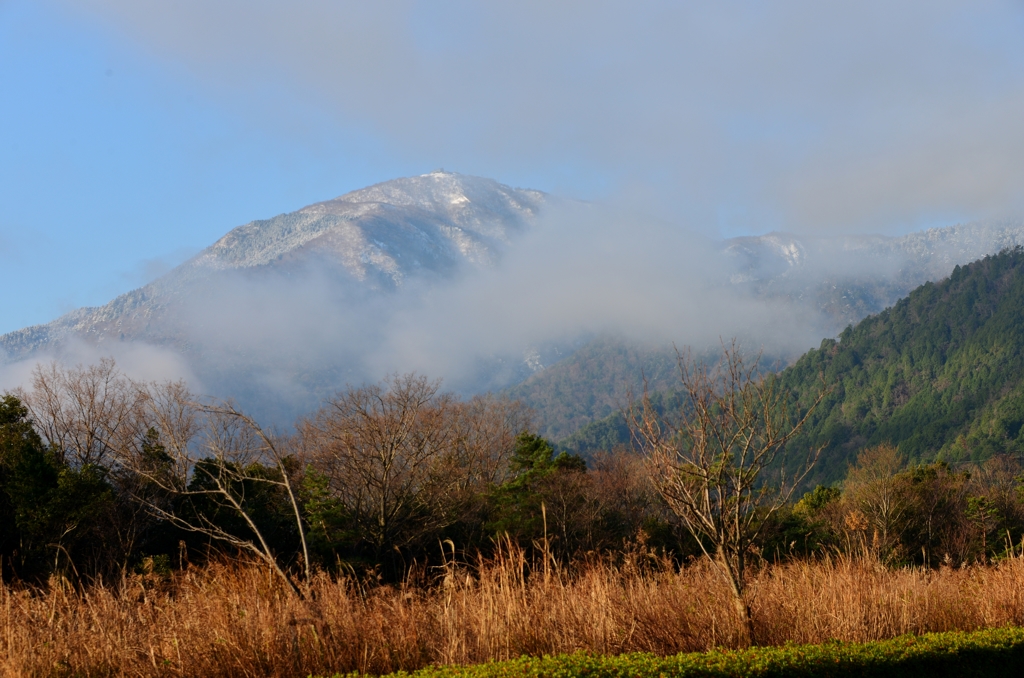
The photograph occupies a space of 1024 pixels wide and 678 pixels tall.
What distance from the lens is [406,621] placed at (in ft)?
25.6

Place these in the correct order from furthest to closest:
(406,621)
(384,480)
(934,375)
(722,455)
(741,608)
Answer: (934,375)
(384,480)
(722,455)
(741,608)
(406,621)

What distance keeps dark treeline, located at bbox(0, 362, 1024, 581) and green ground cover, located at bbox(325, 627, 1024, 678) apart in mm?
5292

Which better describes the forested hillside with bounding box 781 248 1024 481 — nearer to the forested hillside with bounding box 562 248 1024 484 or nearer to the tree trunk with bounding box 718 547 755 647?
the forested hillside with bounding box 562 248 1024 484

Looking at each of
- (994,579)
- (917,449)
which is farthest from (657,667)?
(917,449)

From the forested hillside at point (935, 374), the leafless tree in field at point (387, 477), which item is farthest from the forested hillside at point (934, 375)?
the leafless tree in field at point (387, 477)

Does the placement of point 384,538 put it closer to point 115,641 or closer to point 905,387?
point 115,641

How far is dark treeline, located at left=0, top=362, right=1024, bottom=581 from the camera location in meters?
20.7

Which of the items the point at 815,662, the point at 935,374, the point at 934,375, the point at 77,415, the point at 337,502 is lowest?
the point at 934,375

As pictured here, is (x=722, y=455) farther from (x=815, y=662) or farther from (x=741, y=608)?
(x=815, y=662)

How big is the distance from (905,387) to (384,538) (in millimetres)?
130140

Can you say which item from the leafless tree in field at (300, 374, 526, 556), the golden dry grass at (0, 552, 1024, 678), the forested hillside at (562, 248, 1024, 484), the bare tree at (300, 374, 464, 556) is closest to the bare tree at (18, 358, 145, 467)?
the leafless tree in field at (300, 374, 526, 556)

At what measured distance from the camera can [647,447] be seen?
9305mm

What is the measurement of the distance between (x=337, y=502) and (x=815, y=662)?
20.2 m

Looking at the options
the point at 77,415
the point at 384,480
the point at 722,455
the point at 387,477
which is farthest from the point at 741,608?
the point at 77,415
